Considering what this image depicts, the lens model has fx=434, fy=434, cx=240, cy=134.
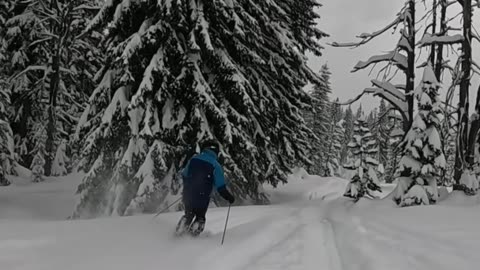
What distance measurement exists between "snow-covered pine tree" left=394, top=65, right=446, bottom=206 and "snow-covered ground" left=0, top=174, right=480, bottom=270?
1376mm

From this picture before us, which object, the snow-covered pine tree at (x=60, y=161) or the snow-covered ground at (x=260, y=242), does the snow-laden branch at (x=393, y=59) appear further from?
the snow-covered pine tree at (x=60, y=161)

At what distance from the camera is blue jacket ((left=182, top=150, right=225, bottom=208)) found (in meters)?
7.59

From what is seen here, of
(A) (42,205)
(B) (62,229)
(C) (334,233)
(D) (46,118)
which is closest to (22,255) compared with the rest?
(B) (62,229)

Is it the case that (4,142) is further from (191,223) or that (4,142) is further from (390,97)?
(390,97)

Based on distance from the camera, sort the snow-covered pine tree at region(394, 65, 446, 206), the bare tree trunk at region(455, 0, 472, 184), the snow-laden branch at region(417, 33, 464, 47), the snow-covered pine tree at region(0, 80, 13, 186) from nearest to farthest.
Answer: the snow-covered pine tree at region(394, 65, 446, 206), the bare tree trunk at region(455, 0, 472, 184), the snow-laden branch at region(417, 33, 464, 47), the snow-covered pine tree at region(0, 80, 13, 186)

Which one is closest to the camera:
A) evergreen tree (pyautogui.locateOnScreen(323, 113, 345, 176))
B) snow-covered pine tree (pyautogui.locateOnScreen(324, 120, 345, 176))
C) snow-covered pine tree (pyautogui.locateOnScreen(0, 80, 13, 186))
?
snow-covered pine tree (pyautogui.locateOnScreen(0, 80, 13, 186))

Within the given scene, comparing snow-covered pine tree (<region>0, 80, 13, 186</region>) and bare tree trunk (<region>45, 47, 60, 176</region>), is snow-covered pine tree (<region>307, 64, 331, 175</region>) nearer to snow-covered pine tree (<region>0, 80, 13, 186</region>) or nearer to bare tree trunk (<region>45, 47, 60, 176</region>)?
bare tree trunk (<region>45, 47, 60, 176</region>)

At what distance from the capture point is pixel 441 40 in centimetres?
1416

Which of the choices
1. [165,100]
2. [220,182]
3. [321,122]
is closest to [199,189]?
[220,182]

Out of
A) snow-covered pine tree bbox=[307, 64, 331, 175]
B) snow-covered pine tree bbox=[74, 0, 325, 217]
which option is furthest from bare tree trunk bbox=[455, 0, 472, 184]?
snow-covered pine tree bbox=[307, 64, 331, 175]

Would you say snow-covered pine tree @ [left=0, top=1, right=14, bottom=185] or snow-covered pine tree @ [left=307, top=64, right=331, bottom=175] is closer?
snow-covered pine tree @ [left=0, top=1, right=14, bottom=185]

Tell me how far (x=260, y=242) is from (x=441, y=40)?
10.5 m

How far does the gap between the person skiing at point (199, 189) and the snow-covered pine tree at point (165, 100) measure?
3.14 meters

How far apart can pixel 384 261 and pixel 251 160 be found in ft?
27.0
